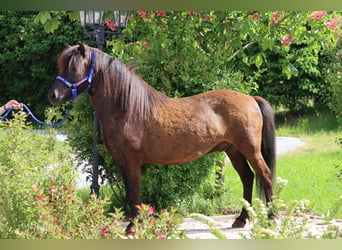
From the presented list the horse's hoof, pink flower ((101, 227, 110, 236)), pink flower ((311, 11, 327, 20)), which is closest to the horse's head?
pink flower ((101, 227, 110, 236))

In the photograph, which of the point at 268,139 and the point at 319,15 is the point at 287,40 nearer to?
the point at 319,15

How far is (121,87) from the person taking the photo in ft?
13.5

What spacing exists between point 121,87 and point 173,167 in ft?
4.12

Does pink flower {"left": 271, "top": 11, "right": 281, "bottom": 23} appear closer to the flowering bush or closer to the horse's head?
the horse's head

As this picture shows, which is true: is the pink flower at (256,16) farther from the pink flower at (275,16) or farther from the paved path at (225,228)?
the paved path at (225,228)

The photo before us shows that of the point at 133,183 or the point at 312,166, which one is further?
the point at 312,166

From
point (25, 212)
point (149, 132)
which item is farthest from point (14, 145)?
point (149, 132)

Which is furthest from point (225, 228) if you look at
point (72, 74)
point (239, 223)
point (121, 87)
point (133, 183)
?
point (72, 74)

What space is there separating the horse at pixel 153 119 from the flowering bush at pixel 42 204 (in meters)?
0.49

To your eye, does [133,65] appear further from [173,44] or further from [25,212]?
[25,212]

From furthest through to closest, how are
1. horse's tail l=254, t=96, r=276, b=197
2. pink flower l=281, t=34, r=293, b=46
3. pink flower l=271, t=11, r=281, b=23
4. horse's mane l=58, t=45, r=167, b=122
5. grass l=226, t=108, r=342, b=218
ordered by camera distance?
pink flower l=281, t=34, r=293, b=46 → grass l=226, t=108, r=342, b=218 → pink flower l=271, t=11, r=281, b=23 → horse's tail l=254, t=96, r=276, b=197 → horse's mane l=58, t=45, r=167, b=122

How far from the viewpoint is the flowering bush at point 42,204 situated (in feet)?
11.2

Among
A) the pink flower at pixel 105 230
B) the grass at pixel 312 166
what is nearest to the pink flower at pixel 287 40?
the grass at pixel 312 166

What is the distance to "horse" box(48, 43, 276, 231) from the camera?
4.01 m
